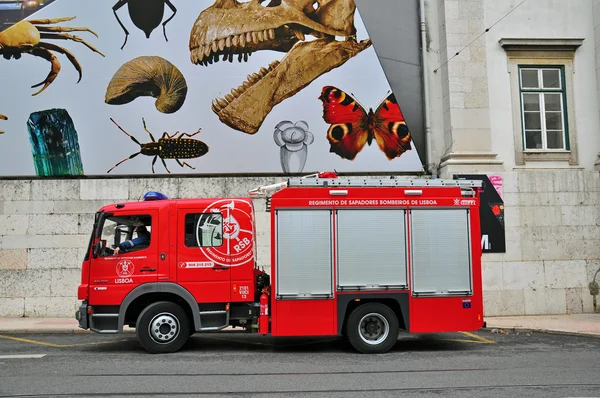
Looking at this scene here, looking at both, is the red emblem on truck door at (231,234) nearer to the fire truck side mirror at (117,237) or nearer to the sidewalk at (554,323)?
the fire truck side mirror at (117,237)

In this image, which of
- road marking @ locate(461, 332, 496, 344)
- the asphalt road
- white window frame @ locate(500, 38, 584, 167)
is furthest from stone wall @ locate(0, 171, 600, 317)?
the asphalt road

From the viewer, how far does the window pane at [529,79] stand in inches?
605

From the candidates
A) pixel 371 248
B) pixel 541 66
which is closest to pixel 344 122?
pixel 541 66

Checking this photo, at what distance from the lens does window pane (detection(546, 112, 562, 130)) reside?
15.4 meters

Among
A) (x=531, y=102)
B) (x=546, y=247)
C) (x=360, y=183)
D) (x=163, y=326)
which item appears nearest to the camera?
(x=163, y=326)

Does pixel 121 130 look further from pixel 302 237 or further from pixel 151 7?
pixel 302 237

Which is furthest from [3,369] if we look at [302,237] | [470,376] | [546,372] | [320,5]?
[320,5]

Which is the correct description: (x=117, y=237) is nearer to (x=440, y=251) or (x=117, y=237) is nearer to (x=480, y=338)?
(x=440, y=251)

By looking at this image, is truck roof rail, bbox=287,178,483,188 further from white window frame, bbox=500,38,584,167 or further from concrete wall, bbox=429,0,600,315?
white window frame, bbox=500,38,584,167

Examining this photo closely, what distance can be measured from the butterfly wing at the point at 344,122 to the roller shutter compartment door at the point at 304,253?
590cm

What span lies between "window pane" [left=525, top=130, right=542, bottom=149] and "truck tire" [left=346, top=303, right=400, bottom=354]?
7.94 m

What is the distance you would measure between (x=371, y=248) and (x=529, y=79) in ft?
27.9

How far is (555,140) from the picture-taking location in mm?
15367

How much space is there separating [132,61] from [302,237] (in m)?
8.18
